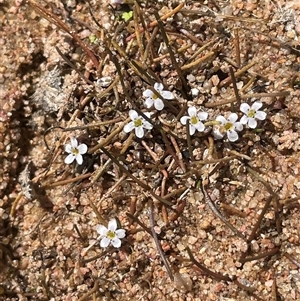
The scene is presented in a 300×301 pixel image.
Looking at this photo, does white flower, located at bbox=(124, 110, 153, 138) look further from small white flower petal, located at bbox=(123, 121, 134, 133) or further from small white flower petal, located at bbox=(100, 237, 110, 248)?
small white flower petal, located at bbox=(100, 237, 110, 248)

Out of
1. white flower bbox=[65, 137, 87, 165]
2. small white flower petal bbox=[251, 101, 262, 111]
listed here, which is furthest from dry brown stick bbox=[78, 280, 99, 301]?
small white flower petal bbox=[251, 101, 262, 111]

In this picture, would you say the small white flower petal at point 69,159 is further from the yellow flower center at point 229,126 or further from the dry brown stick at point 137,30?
the yellow flower center at point 229,126

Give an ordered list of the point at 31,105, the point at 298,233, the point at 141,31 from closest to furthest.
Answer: the point at 298,233 < the point at 141,31 < the point at 31,105

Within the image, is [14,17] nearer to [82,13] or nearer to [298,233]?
[82,13]

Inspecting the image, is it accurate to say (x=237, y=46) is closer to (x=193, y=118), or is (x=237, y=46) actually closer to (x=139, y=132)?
(x=193, y=118)

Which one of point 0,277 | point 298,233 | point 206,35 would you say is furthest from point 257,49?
point 0,277

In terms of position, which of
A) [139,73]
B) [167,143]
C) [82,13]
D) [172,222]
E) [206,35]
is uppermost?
[82,13]

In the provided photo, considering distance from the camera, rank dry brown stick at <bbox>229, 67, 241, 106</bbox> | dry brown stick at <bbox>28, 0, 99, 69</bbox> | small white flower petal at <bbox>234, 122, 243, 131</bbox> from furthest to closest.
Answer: dry brown stick at <bbox>28, 0, 99, 69</bbox> < small white flower petal at <bbox>234, 122, 243, 131</bbox> < dry brown stick at <bbox>229, 67, 241, 106</bbox>

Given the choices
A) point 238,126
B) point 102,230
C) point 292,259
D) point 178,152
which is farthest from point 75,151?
point 292,259
